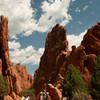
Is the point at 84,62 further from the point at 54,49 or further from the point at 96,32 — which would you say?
the point at 54,49

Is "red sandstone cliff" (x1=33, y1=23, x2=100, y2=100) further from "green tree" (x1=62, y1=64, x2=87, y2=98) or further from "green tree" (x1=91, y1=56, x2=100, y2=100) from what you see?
"green tree" (x1=91, y1=56, x2=100, y2=100)

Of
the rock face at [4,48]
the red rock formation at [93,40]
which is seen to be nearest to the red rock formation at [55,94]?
the red rock formation at [93,40]

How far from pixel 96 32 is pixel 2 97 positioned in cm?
2668

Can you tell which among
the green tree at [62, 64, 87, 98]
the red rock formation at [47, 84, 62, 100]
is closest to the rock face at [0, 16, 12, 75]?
the red rock formation at [47, 84, 62, 100]

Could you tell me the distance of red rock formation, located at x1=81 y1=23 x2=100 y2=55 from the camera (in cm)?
3795

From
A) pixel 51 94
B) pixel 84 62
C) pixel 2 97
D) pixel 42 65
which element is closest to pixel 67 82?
pixel 51 94

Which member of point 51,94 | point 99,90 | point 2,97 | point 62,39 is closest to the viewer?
point 99,90

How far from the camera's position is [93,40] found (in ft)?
128

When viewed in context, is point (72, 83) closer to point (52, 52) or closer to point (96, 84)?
point (96, 84)

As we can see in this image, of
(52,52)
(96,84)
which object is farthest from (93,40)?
(52,52)

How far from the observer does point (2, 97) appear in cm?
3538

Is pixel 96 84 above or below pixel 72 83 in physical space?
below

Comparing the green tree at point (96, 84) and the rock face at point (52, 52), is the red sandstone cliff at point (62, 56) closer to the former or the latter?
the rock face at point (52, 52)

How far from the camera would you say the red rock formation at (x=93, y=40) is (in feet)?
125
